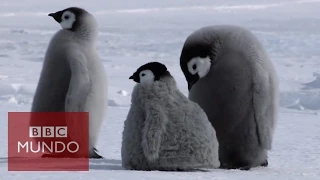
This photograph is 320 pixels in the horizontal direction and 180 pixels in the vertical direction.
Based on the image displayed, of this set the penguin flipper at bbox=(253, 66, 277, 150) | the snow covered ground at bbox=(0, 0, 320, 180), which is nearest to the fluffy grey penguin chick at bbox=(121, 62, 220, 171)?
the snow covered ground at bbox=(0, 0, 320, 180)

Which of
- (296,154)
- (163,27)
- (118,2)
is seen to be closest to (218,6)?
(118,2)

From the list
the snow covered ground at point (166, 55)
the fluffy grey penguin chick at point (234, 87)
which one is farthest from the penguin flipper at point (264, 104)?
the snow covered ground at point (166, 55)

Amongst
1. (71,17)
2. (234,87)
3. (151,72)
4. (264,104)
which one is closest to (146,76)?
(151,72)

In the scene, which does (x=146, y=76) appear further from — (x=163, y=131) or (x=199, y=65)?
(x=199, y=65)

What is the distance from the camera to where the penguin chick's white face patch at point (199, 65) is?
3299 millimetres

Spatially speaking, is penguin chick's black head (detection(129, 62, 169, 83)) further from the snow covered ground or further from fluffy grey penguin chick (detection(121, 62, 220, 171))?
the snow covered ground

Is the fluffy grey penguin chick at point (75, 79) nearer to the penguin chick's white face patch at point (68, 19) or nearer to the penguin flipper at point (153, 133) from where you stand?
the penguin chick's white face patch at point (68, 19)

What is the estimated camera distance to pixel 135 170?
2.80 m

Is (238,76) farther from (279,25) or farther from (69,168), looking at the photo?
(279,25)

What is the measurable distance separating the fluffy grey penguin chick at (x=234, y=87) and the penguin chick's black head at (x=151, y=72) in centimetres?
41

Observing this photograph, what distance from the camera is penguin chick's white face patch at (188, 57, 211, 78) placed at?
3.30 meters

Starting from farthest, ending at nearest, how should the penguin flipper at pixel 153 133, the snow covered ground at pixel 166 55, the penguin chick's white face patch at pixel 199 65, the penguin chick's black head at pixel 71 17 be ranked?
the penguin chick's black head at pixel 71 17
the snow covered ground at pixel 166 55
the penguin chick's white face patch at pixel 199 65
the penguin flipper at pixel 153 133

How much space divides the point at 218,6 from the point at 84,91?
94.2ft

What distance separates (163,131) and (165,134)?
17 mm
